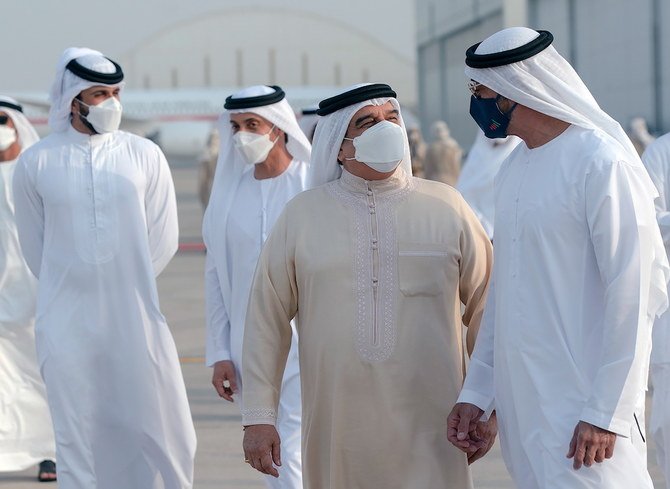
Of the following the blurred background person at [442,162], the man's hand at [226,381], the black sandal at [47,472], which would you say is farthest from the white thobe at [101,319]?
the blurred background person at [442,162]

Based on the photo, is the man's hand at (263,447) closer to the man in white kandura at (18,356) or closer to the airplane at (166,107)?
the man in white kandura at (18,356)

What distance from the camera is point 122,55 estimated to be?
87625 millimetres

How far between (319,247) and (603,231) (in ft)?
2.82

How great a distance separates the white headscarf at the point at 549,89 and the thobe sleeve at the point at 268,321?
78 centimetres

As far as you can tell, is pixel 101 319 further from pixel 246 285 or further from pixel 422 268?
pixel 422 268

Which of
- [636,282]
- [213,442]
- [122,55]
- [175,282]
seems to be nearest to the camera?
[636,282]

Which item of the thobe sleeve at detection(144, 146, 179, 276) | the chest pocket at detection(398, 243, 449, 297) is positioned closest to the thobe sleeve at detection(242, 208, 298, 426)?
the chest pocket at detection(398, 243, 449, 297)

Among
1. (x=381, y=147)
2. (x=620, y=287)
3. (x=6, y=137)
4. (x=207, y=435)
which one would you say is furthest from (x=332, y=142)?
(x=207, y=435)

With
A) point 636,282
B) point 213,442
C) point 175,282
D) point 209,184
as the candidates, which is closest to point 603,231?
point 636,282

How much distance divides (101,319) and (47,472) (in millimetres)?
1634

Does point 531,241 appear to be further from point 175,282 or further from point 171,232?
point 175,282

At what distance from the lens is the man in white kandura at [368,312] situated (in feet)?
12.5

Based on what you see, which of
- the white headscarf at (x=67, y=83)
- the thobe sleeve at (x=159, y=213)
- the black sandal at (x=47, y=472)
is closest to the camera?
the white headscarf at (x=67, y=83)

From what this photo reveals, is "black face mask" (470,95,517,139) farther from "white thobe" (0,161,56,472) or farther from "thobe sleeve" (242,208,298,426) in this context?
"white thobe" (0,161,56,472)
